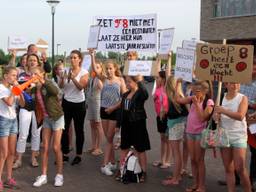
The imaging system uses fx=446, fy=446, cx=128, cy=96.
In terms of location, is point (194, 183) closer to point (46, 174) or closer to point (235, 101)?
point (235, 101)

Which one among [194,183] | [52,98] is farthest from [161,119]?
[52,98]

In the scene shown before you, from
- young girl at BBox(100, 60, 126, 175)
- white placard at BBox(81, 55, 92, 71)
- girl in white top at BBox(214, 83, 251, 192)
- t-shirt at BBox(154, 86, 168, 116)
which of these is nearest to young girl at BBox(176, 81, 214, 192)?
girl in white top at BBox(214, 83, 251, 192)

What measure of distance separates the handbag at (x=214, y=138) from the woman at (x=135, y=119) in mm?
1322

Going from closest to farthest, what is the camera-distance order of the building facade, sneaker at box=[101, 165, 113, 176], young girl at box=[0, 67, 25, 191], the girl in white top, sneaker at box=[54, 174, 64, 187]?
the girl in white top, young girl at box=[0, 67, 25, 191], sneaker at box=[54, 174, 64, 187], sneaker at box=[101, 165, 113, 176], the building facade

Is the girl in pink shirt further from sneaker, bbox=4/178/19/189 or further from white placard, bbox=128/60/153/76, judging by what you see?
sneaker, bbox=4/178/19/189

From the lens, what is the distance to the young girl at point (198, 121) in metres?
6.10

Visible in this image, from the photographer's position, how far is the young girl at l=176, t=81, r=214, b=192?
610 cm

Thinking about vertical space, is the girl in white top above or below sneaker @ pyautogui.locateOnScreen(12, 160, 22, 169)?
above

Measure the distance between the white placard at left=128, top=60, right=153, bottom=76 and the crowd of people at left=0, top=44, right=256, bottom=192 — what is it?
0.10m

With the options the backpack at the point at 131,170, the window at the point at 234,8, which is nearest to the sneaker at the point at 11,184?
the backpack at the point at 131,170

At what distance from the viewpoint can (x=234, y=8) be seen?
30891mm

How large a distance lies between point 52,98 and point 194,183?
247cm

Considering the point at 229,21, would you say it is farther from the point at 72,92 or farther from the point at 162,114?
the point at 72,92

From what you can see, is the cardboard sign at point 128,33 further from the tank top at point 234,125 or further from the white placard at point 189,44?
the tank top at point 234,125
